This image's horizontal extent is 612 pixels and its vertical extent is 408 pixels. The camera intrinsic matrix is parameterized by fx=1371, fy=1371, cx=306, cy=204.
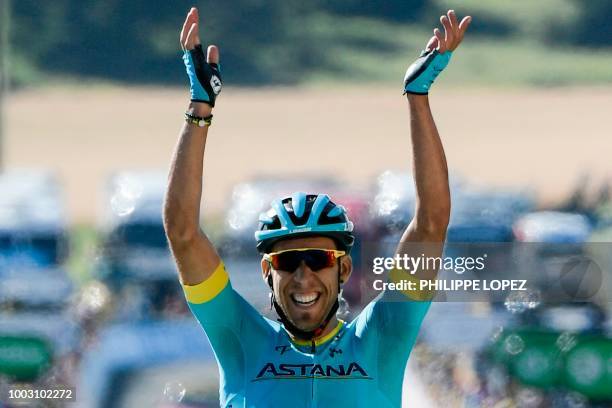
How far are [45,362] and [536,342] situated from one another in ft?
8.26

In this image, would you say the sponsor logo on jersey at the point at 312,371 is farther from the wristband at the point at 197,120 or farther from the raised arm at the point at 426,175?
the wristband at the point at 197,120

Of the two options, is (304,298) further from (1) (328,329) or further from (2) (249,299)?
(2) (249,299)

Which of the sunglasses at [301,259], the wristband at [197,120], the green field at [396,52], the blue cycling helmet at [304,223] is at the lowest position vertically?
the sunglasses at [301,259]

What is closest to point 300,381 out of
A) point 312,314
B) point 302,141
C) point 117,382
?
point 312,314

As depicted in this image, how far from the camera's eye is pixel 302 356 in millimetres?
2982

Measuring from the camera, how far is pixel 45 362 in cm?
706

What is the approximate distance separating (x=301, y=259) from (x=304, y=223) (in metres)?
0.09

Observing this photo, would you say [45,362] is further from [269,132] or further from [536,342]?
[269,132]

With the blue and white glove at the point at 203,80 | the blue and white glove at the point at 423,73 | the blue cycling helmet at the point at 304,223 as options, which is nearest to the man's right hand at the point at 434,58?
the blue and white glove at the point at 423,73

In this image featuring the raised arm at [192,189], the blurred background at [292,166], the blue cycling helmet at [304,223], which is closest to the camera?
the raised arm at [192,189]

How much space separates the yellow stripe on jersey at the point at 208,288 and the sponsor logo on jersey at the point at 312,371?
0.65 feet

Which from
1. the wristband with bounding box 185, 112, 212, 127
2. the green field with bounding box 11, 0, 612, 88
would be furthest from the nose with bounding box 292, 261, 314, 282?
the green field with bounding box 11, 0, 612, 88

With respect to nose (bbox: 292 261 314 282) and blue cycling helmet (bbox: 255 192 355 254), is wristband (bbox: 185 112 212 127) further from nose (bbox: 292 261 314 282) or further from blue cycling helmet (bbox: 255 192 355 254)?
nose (bbox: 292 261 314 282)

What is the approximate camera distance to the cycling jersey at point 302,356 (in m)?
2.93
